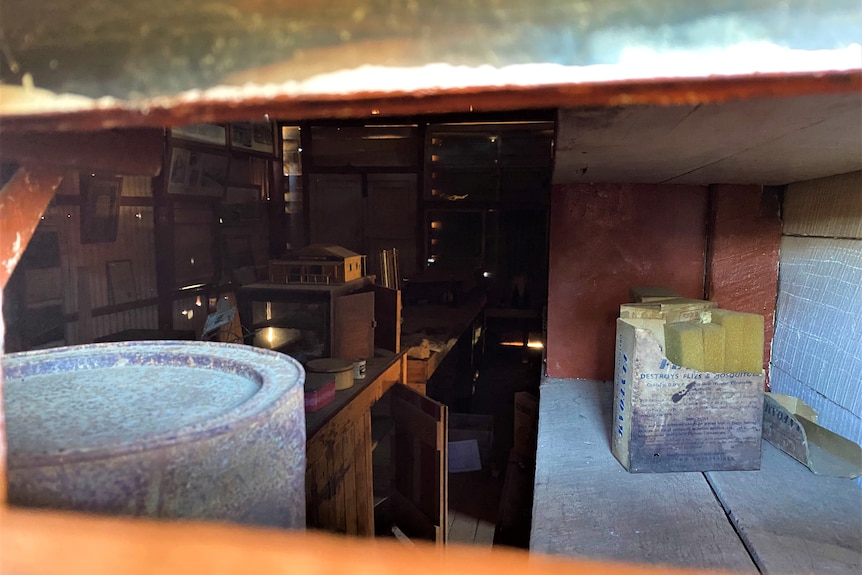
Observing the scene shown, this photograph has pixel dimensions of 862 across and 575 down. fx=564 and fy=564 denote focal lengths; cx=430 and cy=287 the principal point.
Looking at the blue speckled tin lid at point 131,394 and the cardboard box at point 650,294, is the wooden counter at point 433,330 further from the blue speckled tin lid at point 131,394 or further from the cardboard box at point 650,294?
the blue speckled tin lid at point 131,394

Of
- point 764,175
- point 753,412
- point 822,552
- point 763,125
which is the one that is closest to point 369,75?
point 763,125

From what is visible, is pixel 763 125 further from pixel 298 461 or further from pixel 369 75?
pixel 298 461

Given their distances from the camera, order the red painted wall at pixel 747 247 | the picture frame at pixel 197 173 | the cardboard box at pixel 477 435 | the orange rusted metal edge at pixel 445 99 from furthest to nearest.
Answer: the picture frame at pixel 197 173, the cardboard box at pixel 477 435, the red painted wall at pixel 747 247, the orange rusted metal edge at pixel 445 99

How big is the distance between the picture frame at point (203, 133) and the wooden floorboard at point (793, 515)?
525cm

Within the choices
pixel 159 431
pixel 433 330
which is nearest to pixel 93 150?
pixel 159 431

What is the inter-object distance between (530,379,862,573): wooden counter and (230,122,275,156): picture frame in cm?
579

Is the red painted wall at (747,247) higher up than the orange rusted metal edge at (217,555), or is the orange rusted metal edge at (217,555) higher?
the red painted wall at (747,247)

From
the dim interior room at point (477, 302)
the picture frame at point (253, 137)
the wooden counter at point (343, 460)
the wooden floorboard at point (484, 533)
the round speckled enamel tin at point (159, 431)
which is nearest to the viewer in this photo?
the dim interior room at point (477, 302)

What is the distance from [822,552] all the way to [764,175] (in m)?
1.05

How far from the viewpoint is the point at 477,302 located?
6.85 metres

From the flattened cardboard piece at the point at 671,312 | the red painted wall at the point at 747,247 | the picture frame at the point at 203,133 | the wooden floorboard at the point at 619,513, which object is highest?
the picture frame at the point at 203,133

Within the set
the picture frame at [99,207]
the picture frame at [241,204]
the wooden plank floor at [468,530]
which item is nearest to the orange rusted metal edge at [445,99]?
the wooden plank floor at [468,530]

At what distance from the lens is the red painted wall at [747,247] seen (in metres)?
2.09

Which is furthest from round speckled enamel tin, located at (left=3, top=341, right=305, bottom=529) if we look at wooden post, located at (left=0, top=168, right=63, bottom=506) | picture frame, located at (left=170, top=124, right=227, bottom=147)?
picture frame, located at (left=170, top=124, right=227, bottom=147)
